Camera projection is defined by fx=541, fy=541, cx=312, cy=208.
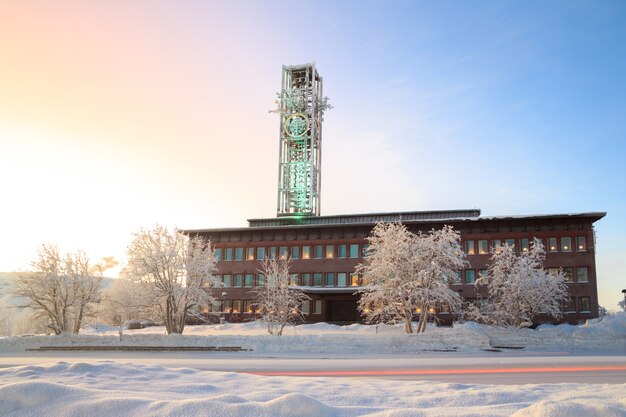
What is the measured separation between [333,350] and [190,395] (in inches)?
939

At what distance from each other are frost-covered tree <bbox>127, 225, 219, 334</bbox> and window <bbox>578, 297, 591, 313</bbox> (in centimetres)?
4225

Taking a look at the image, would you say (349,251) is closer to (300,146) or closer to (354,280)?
(354,280)

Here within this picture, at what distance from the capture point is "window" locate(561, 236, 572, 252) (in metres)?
62.2

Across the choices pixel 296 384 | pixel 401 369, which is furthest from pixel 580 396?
pixel 401 369

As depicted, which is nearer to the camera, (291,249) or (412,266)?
(412,266)

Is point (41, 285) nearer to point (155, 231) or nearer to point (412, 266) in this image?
point (155, 231)

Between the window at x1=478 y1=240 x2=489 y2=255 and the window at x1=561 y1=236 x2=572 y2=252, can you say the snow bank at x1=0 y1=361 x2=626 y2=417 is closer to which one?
the window at x1=478 y1=240 x2=489 y2=255

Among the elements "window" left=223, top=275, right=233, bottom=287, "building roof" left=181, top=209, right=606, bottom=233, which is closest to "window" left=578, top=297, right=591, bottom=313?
"building roof" left=181, top=209, right=606, bottom=233

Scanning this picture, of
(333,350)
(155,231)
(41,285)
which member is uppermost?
Answer: (155,231)

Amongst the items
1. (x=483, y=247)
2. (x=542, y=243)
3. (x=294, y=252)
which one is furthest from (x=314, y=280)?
(x=542, y=243)

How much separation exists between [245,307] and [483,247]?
30.9 meters

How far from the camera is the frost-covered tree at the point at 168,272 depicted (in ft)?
133

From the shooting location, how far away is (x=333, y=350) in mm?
32094

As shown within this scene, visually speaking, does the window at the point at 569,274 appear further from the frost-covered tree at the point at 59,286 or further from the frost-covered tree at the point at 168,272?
the frost-covered tree at the point at 59,286
